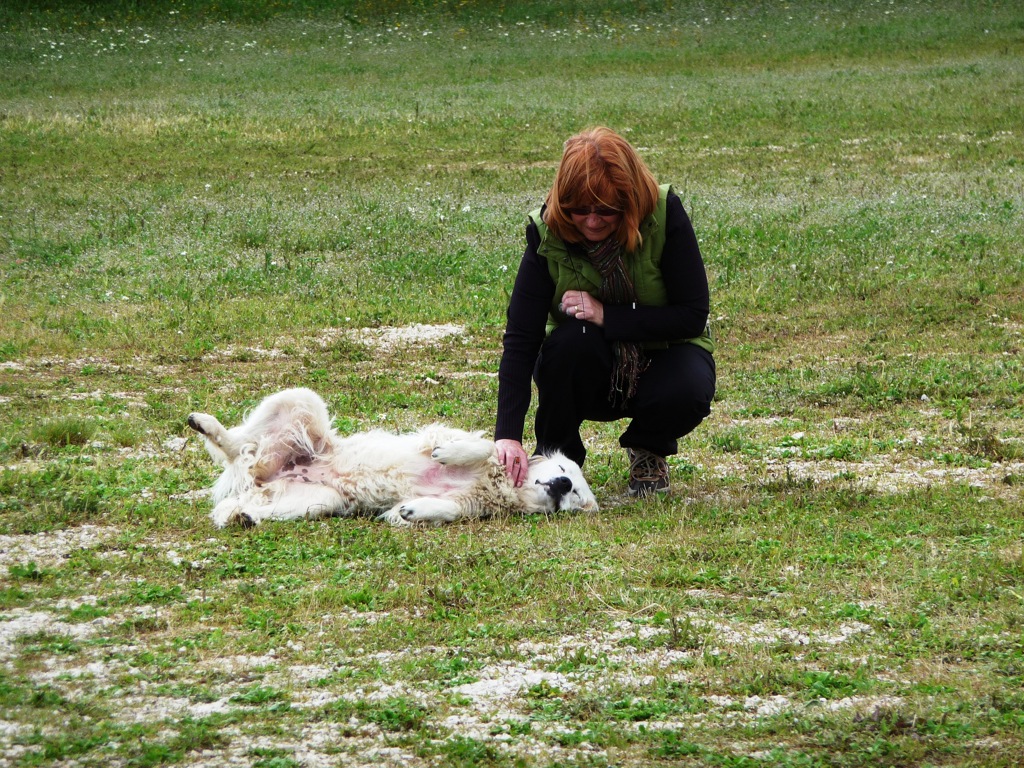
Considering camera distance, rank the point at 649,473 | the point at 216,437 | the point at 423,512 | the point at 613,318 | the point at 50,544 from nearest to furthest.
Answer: the point at 50,544
the point at 423,512
the point at 613,318
the point at 216,437
the point at 649,473

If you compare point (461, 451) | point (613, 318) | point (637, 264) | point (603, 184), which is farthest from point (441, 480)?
point (603, 184)

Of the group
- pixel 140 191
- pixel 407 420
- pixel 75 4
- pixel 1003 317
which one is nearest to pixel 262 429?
pixel 407 420

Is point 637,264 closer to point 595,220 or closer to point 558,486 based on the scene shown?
point 595,220

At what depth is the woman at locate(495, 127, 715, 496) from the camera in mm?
5668

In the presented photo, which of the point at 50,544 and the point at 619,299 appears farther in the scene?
the point at 619,299

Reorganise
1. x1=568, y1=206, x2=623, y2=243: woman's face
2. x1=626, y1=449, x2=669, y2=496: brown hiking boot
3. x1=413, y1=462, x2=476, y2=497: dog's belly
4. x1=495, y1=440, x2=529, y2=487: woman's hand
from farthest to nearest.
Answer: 1. x1=626, y1=449, x2=669, y2=496: brown hiking boot
2. x1=413, y1=462, x2=476, y2=497: dog's belly
3. x1=495, y1=440, x2=529, y2=487: woman's hand
4. x1=568, y1=206, x2=623, y2=243: woman's face

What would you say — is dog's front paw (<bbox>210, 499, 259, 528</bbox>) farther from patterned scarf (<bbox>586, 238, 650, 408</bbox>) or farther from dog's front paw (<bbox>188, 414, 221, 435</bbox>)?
patterned scarf (<bbox>586, 238, 650, 408</bbox>)

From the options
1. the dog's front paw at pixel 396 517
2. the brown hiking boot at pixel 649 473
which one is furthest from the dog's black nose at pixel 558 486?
the dog's front paw at pixel 396 517

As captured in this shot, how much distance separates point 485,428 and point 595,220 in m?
2.13

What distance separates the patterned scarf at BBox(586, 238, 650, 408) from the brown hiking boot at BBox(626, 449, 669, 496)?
10.9 inches

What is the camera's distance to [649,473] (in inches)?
244

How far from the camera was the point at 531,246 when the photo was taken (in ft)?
19.5

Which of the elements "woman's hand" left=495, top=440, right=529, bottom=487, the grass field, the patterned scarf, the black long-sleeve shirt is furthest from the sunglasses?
the grass field

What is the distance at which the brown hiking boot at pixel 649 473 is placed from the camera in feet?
20.3
